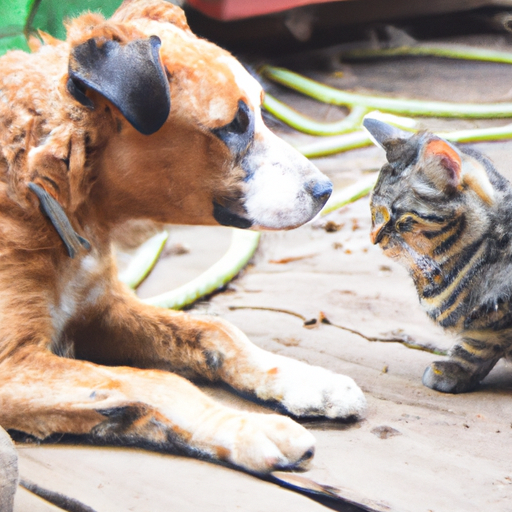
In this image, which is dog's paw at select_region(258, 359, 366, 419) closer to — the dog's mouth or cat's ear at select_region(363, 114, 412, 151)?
the dog's mouth

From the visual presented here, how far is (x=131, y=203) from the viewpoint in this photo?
207cm

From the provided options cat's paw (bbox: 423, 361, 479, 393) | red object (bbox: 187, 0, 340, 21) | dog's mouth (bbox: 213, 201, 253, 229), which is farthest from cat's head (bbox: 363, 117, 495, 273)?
red object (bbox: 187, 0, 340, 21)

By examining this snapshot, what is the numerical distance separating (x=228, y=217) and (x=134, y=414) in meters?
0.70

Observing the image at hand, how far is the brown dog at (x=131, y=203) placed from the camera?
179 cm

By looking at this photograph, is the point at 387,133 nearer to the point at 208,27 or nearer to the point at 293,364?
the point at 293,364

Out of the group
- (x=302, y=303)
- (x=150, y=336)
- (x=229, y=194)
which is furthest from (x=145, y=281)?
(x=229, y=194)

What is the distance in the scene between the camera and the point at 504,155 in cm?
417

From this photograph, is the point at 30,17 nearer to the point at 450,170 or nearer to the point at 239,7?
the point at 239,7

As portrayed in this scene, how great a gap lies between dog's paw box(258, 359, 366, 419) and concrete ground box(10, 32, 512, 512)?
1.6 inches

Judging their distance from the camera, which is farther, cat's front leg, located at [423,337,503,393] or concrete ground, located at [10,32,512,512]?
cat's front leg, located at [423,337,503,393]

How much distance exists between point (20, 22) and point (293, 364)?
2808 millimetres

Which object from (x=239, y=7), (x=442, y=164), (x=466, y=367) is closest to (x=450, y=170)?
(x=442, y=164)

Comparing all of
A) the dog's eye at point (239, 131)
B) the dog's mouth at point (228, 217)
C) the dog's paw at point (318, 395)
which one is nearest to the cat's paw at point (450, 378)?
the dog's paw at point (318, 395)

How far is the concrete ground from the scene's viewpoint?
1551mm
